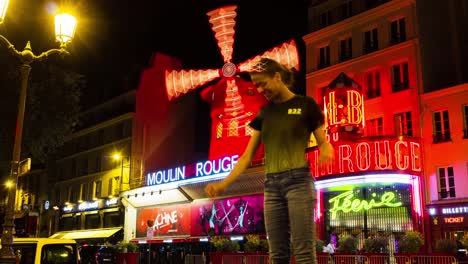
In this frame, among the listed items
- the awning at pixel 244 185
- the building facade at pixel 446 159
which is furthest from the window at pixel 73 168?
the building facade at pixel 446 159

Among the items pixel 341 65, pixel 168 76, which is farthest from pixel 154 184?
pixel 341 65

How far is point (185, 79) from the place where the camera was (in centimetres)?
2844

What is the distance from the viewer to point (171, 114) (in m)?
34.7

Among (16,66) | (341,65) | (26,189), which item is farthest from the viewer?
(26,189)

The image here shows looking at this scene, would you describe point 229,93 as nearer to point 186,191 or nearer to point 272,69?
point 186,191

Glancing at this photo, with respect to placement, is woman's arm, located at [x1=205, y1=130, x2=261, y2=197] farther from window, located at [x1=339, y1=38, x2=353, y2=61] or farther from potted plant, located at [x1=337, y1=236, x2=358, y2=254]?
window, located at [x1=339, y1=38, x2=353, y2=61]

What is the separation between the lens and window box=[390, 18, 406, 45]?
21062mm

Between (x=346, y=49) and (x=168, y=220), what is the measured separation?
45.8 feet

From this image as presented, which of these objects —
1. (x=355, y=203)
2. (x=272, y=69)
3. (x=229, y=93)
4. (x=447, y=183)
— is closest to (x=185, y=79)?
(x=229, y=93)

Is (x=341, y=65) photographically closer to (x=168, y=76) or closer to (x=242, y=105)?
(x=242, y=105)

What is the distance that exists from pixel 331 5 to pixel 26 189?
1475 inches

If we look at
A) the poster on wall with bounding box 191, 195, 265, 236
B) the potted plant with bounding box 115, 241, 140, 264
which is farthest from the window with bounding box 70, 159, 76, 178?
the potted plant with bounding box 115, 241, 140, 264

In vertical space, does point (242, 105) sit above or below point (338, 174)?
above

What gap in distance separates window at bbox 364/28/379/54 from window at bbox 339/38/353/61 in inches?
28.6
